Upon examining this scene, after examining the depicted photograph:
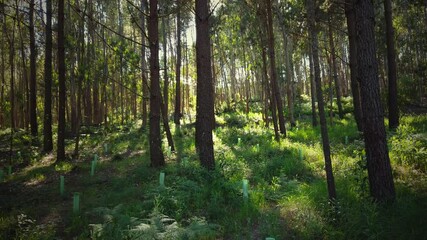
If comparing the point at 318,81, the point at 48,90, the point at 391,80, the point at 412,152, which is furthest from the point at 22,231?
the point at 391,80

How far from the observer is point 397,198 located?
5680 millimetres

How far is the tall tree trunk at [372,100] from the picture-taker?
547cm

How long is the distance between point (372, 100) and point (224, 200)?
3.44 m

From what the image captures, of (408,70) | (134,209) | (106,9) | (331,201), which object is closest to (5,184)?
(134,209)

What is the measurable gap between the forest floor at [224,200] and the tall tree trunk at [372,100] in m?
0.38

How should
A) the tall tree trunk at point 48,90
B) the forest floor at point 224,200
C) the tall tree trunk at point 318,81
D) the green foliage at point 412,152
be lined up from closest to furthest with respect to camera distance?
the forest floor at point 224,200, the tall tree trunk at point 318,81, the green foliage at point 412,152, the tall tree trunk at point 48,90

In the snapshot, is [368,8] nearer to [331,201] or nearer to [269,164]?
[331,201]

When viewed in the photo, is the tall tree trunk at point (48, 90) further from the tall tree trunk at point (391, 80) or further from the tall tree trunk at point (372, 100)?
the tall tree trunk at point (391, 80)

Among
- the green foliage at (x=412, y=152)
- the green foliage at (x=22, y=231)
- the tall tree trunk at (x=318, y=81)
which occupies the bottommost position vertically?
the green foliage at (x=22, y=231)

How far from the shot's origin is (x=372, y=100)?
18.0ft

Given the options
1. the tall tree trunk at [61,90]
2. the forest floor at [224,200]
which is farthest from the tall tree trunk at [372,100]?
the tall tree trunk at [61,90]

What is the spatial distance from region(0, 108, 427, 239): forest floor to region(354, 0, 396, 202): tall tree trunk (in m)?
0.38

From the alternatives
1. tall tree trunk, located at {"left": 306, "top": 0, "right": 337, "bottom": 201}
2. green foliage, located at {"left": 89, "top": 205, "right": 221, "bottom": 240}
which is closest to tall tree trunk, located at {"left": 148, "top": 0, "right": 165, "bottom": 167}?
green foliage, located at {"left": 89, "top": 205, "right": 221, "bottom": 240}

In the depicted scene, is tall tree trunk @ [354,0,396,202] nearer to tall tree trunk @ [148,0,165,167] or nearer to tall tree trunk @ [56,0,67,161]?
tall tree trunk @ [148,0,165,167]
